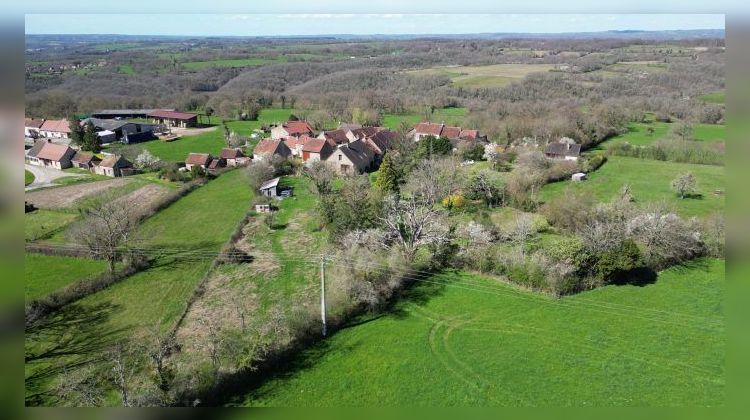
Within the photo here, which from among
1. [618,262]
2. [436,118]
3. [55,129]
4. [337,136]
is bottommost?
[618,262]

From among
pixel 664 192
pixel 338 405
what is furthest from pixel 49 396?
pixel 664 192

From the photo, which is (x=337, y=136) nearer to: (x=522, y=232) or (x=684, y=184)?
(x=522, y=232)

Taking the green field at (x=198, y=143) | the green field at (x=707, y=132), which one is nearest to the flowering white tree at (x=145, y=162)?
the green field at (x=198, y=143)

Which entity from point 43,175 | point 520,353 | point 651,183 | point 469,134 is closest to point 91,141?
point 43,175

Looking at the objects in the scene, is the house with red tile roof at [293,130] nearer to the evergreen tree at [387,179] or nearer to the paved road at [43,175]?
the paved road at [43,175]
